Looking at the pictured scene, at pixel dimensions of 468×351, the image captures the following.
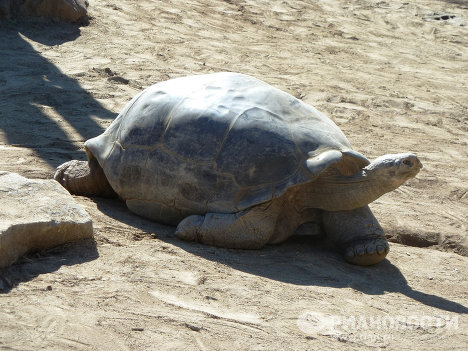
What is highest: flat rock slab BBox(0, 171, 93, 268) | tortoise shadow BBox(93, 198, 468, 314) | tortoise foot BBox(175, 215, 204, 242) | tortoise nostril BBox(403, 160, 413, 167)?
tortoise nostril BBox(403, 160, 413, 167)

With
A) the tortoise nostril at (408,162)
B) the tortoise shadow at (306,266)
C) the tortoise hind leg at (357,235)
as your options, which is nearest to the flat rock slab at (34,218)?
the tortoise shadow at (306,266)

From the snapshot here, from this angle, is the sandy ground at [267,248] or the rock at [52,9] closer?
the sandy ground at [267,248]

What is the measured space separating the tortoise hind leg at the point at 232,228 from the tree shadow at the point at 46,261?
24.8 inches

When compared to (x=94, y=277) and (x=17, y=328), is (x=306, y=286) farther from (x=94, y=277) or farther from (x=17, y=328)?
(x=17, y=328)

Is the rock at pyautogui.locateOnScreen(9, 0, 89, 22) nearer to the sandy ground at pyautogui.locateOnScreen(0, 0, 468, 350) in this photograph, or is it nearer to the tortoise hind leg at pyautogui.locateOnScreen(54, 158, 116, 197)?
the sandy ground at pyautogui.locateOnScreen(0, 0, 468, 350)

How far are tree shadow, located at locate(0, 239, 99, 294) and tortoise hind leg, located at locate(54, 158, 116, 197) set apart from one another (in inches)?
39.0

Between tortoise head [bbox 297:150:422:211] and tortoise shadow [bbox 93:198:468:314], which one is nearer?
tortoise shadow [bbox 93:198:468:314]

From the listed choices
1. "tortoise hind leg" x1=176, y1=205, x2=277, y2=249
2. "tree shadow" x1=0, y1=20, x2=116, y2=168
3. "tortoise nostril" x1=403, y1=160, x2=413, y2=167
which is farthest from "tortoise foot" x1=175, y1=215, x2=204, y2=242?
"tree shadow" x1=0, y1=20, x2=116, y2=168

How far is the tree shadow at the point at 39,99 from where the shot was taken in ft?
20.4

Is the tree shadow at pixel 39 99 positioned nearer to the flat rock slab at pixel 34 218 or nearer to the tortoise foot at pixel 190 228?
the flat rock slab at pixel 34 218

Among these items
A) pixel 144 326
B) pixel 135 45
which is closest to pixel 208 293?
pixel 144 326

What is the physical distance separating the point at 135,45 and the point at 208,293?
254 inches

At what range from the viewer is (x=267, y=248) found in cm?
476

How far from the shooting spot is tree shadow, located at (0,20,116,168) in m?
6.21
